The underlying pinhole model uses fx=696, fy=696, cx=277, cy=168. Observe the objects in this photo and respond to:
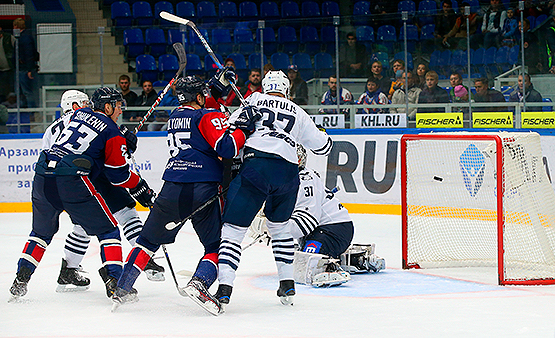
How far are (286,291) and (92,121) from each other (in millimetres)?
1391

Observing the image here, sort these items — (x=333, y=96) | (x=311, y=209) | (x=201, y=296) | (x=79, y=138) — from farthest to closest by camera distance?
(x=333, y=96) → (x=311, y=209) → (x=79, y=138) → (x=201, y=296)

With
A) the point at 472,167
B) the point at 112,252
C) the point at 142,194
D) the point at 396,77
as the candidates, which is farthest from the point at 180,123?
the point at 396,77

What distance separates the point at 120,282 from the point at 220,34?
5121 millimetres

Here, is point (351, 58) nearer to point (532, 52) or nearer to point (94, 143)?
point (532, 52)

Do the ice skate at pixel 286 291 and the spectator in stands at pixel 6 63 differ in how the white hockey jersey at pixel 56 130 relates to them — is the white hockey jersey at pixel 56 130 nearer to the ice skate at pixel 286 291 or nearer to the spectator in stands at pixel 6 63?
the ice skate at pixel 286 291

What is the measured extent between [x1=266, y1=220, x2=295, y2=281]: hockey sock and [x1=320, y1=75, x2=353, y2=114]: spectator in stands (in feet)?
13.7

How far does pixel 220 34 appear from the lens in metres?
8.20

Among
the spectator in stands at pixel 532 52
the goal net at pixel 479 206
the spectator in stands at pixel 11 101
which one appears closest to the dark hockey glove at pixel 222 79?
the goal net at pixel 479 206

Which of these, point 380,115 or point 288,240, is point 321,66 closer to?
point 380,115

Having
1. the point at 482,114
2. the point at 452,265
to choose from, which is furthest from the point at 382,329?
the point at 482,114

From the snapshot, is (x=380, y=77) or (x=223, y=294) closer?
(x=223, y=294)

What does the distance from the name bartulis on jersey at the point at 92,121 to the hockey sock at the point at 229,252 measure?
88 cm

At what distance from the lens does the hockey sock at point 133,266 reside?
3.54 meters

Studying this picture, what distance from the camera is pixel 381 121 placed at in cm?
762
